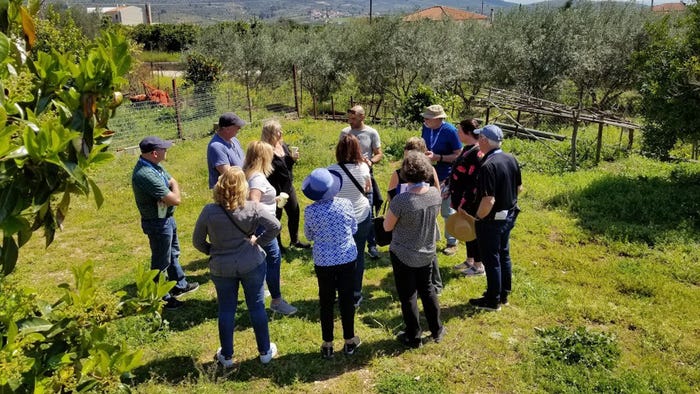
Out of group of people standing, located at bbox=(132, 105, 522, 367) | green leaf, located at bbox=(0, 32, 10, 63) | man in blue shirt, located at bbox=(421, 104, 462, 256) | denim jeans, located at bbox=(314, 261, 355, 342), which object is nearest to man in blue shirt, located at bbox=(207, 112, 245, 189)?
group of people standing, located at bbox=(132, 105, 522, 367)

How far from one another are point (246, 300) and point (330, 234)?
3.19 ft

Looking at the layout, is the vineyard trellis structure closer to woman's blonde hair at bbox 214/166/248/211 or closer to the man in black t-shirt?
the man in black t-shirt

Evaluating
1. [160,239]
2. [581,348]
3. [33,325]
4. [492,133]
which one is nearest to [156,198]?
[160,239]

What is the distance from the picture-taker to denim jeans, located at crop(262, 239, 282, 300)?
526cm

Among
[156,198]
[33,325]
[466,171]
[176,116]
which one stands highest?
[33,325]

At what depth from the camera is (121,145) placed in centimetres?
1361

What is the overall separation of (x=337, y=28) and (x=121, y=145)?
71.5 ft

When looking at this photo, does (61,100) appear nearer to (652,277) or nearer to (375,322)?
(375,322)

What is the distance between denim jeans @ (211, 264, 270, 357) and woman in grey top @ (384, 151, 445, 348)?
1.25m

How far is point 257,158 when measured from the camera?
4.99 m

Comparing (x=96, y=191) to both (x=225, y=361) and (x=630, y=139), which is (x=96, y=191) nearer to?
(x=225, y=361)

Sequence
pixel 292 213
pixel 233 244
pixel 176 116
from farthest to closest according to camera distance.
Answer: pixel 176 116, pixel 292 213, pixel 233 244

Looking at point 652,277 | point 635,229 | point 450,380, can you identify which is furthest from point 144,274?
point 635,229

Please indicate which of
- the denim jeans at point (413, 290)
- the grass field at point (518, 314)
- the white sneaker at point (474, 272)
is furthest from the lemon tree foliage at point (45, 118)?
the white sneaker at point (474, 272)
